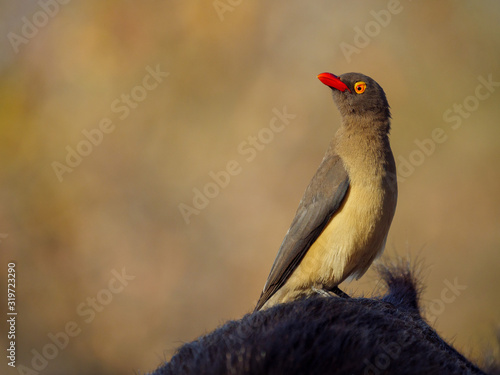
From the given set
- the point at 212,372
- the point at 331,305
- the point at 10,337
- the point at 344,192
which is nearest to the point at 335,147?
the point at 344,192

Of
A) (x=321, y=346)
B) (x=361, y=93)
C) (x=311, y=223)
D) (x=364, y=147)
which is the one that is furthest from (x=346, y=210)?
(x=321, y=346)

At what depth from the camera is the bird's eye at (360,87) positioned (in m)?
4.46

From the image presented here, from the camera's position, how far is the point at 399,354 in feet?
8.79

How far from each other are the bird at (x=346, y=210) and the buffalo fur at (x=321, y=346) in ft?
2.86

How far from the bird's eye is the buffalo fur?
197 centimetres

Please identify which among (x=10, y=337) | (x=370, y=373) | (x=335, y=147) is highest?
(x=335, y=147)

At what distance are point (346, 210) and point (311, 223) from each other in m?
0.32

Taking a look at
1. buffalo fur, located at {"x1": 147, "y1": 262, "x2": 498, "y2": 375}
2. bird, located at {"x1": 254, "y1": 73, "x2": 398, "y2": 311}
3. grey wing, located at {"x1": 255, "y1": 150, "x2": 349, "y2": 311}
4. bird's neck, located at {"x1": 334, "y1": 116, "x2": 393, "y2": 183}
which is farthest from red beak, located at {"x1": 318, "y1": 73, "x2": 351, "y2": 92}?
buffalo fur, located at {"x1": 147, "y1": 262, "x2": 498, "y2": 375}

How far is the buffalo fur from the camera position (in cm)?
229

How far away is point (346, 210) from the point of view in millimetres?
4203

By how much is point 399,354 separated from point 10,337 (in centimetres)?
925

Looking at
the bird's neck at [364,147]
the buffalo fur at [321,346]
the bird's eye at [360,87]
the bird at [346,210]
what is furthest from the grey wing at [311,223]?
the buffalo fur at [321,346]

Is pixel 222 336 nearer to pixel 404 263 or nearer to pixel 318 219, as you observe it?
pixel 318 219

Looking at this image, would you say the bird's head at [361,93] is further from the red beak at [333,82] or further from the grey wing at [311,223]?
the grey wing at [311,223]
